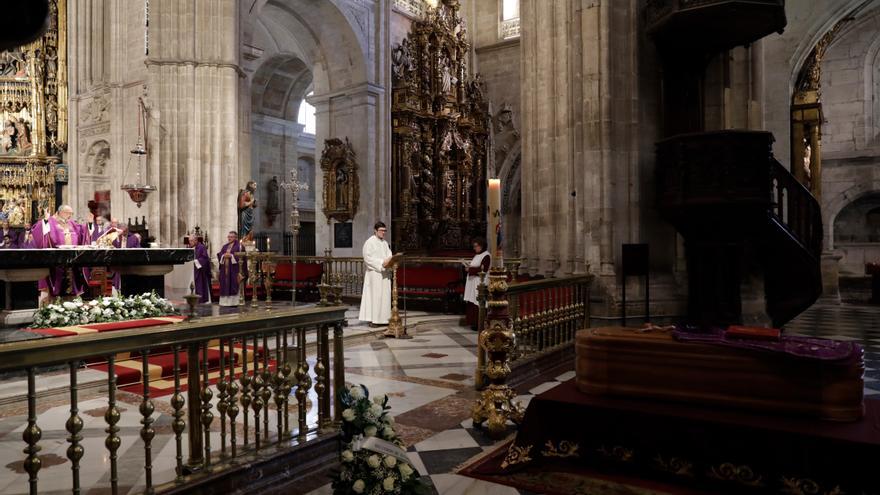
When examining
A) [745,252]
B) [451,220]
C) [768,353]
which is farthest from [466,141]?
[768,353]

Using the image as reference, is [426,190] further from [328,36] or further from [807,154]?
[807,154]

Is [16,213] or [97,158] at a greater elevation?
[97,158]

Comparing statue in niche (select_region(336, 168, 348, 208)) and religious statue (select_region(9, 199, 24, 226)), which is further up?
statue in niche (select_region(336, 168, 348, 208))

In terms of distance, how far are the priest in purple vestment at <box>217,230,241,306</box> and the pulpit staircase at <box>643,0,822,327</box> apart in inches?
323

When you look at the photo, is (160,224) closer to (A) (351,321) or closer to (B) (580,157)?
(A) (351,321)

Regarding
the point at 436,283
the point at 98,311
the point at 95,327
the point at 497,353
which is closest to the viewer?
the point at 497,353

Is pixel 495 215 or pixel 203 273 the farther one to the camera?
pixel 203 273

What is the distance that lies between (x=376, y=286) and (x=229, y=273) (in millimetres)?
3665

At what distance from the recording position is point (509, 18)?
68.6ft

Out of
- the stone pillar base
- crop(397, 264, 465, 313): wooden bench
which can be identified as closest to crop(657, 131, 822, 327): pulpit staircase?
crop(397, 264, 465, 313): wooden bench

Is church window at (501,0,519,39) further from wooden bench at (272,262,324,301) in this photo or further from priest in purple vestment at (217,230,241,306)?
priest in purple vestment at (217,230,241,306)

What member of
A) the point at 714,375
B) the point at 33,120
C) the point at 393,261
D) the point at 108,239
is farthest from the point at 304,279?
the point at 714,375

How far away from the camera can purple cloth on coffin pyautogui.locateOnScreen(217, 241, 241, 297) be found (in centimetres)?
1207

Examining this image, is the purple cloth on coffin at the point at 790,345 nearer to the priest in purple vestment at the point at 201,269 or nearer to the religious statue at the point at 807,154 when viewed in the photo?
the priest in purple vestment at the point at 201,269
